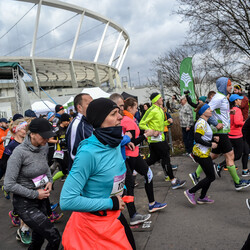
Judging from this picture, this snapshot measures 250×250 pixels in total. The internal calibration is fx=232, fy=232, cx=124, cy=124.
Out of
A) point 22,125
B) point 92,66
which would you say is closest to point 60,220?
point 22,125

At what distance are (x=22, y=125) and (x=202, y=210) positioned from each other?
133 inches

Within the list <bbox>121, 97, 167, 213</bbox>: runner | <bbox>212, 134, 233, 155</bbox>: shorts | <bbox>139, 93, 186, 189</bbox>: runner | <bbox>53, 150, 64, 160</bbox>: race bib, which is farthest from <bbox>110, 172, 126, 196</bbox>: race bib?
<bbox>53, 150, 64, 160</bbox>: race bib

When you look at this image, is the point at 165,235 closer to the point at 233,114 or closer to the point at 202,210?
the point at 202,210

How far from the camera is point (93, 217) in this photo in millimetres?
1691

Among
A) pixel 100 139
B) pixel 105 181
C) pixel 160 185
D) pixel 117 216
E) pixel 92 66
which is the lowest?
pixel 160 185

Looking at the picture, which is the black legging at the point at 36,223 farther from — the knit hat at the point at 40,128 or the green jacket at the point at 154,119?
the green jacket at the point at 154,119

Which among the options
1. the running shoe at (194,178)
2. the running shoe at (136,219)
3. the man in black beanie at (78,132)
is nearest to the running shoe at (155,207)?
the running shoe at (136,219)

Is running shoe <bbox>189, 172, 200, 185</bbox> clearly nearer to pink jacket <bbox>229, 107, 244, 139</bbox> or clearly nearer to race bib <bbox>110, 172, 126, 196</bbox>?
pink jacket <bbox>229, 107, 244, 139</bbox>

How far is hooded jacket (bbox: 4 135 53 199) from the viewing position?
100 inches

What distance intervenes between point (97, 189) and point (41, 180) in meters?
1.41

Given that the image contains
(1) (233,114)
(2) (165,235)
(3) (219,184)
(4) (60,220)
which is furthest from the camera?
(1) (233,114)

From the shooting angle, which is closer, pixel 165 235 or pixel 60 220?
pixel 165 235

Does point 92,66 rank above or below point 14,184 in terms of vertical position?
above

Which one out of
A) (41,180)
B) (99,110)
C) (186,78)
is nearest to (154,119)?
(41,180)
